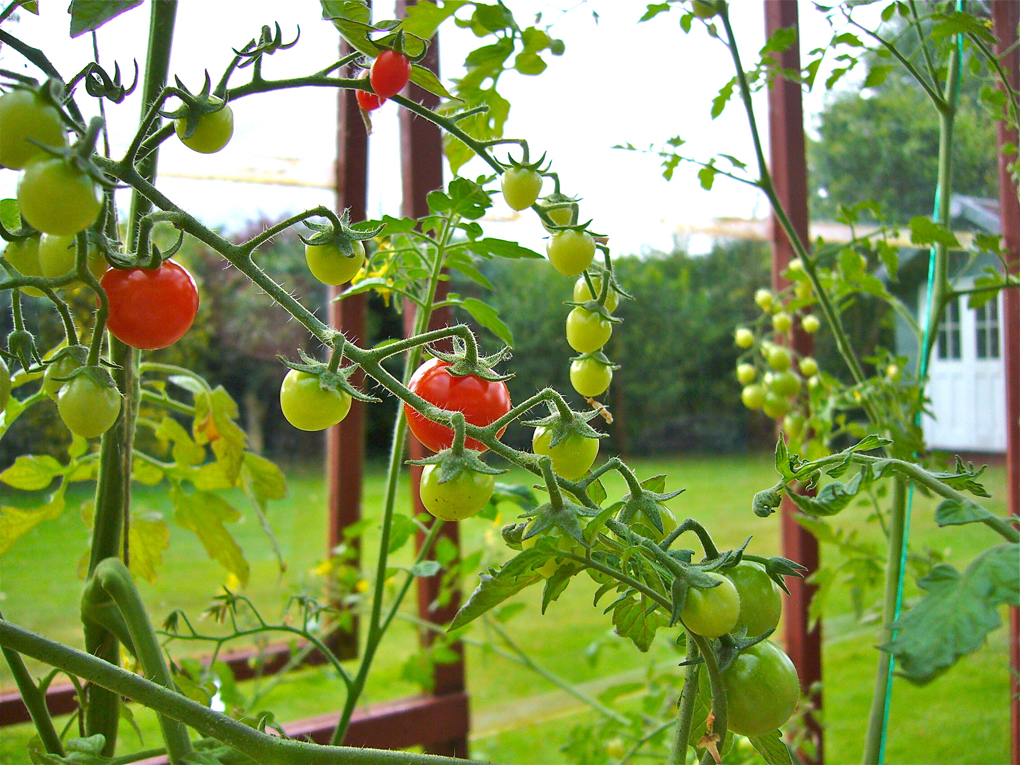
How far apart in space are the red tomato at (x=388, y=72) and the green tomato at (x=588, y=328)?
0.46 feet

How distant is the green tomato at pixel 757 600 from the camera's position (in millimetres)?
280

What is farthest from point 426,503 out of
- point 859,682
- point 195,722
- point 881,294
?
point 859,682

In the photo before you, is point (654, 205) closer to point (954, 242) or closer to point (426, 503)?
point (954, 242)

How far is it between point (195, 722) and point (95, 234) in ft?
0.57

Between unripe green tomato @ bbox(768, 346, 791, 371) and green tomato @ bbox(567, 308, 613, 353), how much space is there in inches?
30.8

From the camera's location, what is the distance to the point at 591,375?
15.1 inches

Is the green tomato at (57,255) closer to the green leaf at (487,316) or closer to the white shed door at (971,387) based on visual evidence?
the green leaf at (487,316)

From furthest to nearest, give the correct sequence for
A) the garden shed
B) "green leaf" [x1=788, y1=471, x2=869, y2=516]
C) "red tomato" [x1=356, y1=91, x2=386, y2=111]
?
the garden shed → "red tomato" [x1=356, y1=91, x2=386, y2=111] → "green leaf" [x1=788, y1=471, x2=869, y2=516]

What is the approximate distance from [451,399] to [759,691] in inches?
6.3

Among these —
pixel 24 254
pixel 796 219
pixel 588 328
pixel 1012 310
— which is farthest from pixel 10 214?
pixel 1012 310

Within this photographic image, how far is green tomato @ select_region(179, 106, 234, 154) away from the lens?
29 cm

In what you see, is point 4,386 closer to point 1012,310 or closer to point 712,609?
point 712,609

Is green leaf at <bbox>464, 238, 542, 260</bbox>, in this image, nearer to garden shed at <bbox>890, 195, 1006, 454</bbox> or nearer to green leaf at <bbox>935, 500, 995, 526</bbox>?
green leaf at <bbox>935, 500, 995, 526</bbox>

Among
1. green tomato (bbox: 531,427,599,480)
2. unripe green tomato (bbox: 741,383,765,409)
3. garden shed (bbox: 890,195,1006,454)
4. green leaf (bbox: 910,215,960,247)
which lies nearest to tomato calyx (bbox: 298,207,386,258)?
green tomato (bbox: 531,427,599,480)
